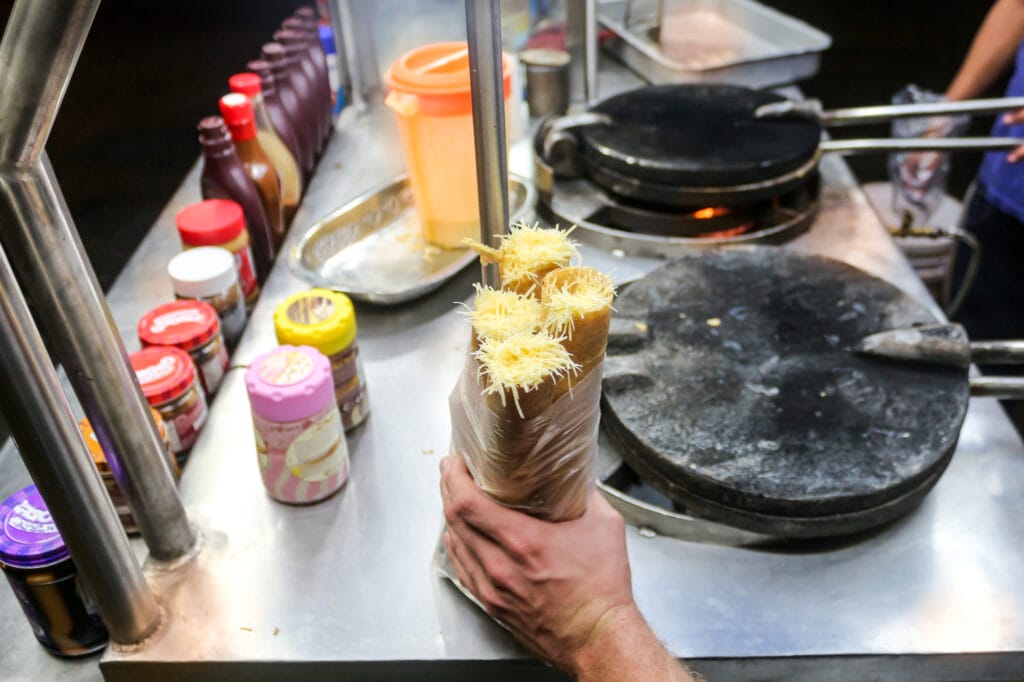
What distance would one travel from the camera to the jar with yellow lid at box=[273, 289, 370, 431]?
96 centimetres

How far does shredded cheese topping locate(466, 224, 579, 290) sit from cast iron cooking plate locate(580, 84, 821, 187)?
80 centimetres

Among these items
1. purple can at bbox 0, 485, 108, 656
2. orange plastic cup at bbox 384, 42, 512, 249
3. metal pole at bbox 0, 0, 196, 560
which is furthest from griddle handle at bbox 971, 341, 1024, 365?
purple can at bbox 0, 485, 108, 656

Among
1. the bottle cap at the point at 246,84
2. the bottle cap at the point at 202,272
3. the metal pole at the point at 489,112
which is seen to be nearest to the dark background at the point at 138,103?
the bottle cap at the point at 246,84

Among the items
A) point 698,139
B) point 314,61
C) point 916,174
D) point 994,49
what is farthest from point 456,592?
point 994,49

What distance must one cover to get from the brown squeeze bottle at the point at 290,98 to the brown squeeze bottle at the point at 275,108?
0.5 inches

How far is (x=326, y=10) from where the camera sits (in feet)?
7.36

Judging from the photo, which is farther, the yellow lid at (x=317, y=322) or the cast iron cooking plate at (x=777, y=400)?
the yellow lid at (x=317, y=322)

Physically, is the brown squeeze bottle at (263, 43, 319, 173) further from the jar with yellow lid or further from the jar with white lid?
A: the jar with yellow lid

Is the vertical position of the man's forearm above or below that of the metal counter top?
above

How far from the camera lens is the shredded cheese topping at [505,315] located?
1.91 ft

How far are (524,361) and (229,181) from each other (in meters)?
0.95

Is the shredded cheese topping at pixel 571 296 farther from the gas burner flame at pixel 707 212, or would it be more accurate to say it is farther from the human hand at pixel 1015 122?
the human hand at pixel 1015 122

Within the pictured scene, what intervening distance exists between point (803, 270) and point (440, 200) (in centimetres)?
65

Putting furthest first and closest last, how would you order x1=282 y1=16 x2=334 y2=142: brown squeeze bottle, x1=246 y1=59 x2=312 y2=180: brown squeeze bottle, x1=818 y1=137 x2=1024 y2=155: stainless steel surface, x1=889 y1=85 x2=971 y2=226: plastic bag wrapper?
x1=889 y1=85 x2=971 y2=226: plastic bag wrapper, x1=282 y1=16 x2=334 y2=142: brown squeeze bottle, x1=246 y1=59 x2=312 y2=180: brown squeeze bottle, x1=818 y1=137 x2=1024 y2=155: stainless steel surface
